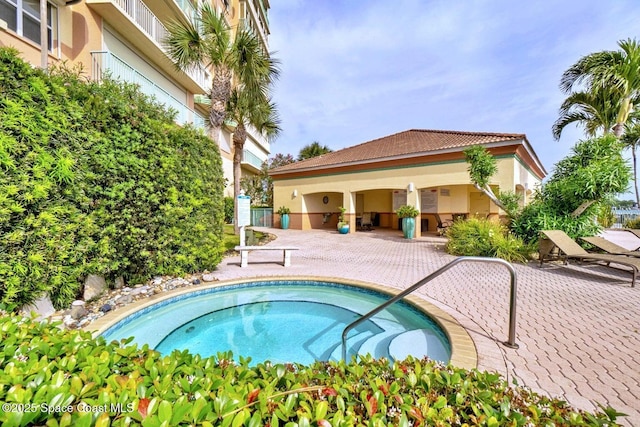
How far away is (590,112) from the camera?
13352 mm

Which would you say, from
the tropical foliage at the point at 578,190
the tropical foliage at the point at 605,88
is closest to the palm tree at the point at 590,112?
the tropical foliage at the point at 605,88

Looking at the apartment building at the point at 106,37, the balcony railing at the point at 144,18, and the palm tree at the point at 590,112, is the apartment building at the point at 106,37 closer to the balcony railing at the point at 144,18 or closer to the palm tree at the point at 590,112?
the balcony railing at the point at 144,18

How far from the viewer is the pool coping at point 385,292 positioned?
126 inches

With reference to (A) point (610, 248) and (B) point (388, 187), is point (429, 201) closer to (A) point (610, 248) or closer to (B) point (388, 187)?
(B) point (388, 187)

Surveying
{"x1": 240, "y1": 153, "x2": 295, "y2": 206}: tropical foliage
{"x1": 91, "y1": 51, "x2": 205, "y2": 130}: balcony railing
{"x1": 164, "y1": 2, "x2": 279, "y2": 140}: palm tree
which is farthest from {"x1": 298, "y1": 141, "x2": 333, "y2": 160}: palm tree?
{"x1": 91, "y1": 51, "x2": 205, "y2": 130}: balcony railing

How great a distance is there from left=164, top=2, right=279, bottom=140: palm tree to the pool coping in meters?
7.07

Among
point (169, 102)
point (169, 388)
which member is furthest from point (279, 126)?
point (169, 388)

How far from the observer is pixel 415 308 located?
491 cm

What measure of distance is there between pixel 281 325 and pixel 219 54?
989 cm

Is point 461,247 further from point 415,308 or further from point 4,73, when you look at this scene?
point 4,73

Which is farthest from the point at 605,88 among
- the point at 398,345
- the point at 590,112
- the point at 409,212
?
the point at 398,345

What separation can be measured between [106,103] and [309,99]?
18.8m

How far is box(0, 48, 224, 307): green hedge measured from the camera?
3484 mm

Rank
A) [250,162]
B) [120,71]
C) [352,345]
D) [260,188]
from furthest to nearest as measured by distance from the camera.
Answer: [260,188]
[250,162]
[120,71]
[352,345]
